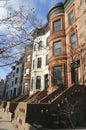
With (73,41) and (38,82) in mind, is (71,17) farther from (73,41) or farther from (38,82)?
(38,82)

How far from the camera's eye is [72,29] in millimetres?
19562

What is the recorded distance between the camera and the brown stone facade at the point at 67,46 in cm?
1767

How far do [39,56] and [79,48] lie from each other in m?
14.3

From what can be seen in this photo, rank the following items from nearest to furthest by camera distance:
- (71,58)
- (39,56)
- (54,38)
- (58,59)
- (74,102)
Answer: (74,102) → (71,58) → (58,59) → (54,38) → (39,56)

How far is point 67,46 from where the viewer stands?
799 inches

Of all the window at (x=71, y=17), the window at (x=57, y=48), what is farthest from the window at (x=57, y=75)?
the window at (x=71, y=17)

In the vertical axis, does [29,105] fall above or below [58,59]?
below

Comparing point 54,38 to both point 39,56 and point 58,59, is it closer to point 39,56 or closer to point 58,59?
point 58,59

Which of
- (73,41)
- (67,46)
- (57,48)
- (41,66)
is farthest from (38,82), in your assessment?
(73,41)

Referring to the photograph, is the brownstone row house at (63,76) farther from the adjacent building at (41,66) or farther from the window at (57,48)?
the adjacent building at (41,66)

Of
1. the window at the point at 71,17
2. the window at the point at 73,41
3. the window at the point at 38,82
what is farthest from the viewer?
the window at the point at 38,82

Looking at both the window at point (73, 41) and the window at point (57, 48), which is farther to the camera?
the window at point (57, 48)

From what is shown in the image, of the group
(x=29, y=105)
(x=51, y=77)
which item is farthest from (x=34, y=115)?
(x=51, y=77)

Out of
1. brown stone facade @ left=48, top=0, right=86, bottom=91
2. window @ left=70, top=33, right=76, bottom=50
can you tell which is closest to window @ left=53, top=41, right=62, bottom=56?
brown stone facade @ left=48, top=0, right=86, bottom=91
